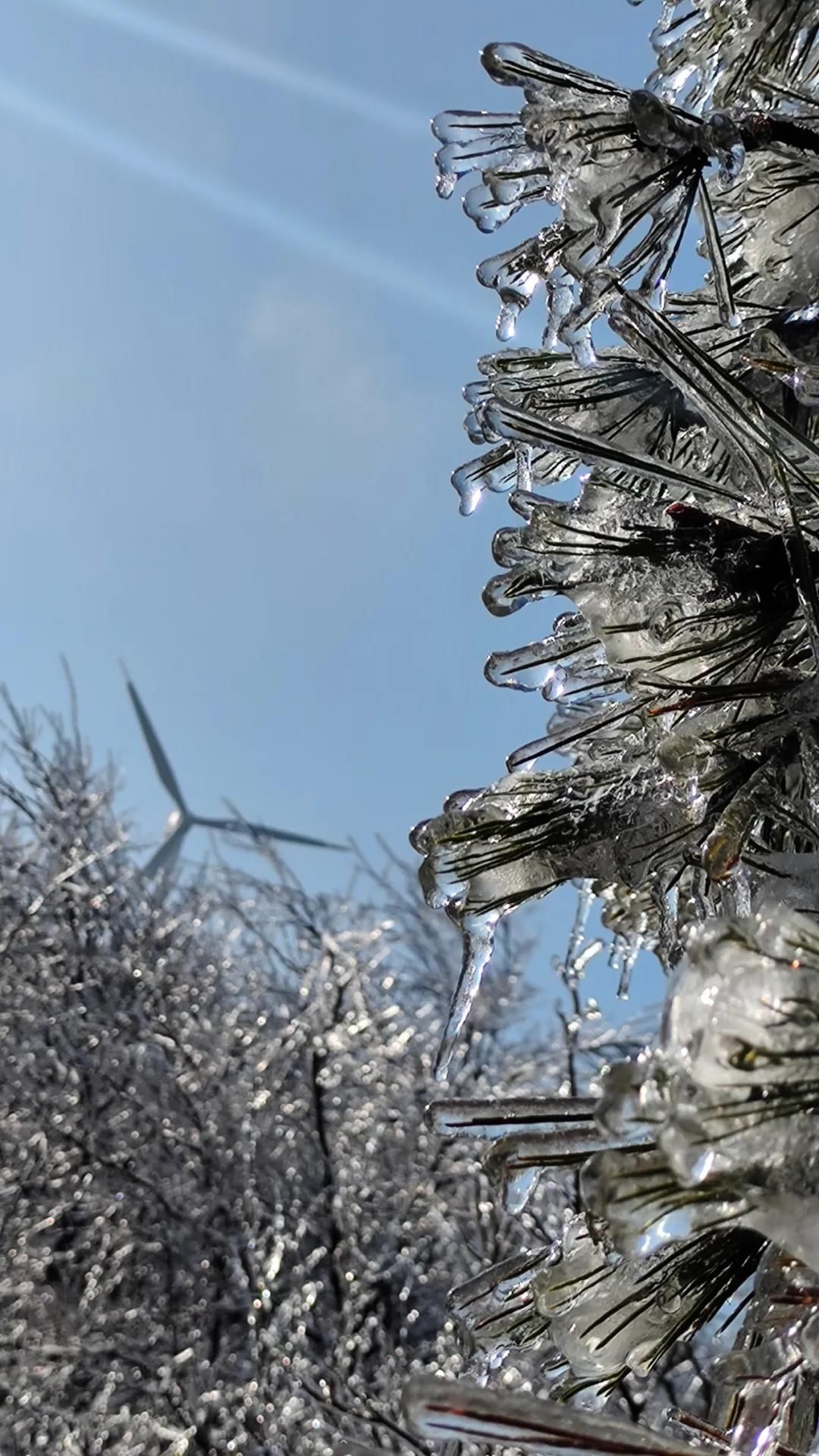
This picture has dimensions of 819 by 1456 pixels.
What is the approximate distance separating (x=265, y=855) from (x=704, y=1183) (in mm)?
9297

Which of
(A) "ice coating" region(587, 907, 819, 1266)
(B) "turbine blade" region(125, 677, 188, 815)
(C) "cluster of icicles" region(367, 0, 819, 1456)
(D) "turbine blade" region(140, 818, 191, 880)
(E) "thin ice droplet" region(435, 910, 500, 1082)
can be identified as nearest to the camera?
(A) "ice coating" region(587, 907, 819, 1266)

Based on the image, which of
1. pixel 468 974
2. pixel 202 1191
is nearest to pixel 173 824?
pixel 202 1191

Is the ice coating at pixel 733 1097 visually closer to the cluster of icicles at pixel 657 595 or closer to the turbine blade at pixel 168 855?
the cluster of icicles at pixel 657 595

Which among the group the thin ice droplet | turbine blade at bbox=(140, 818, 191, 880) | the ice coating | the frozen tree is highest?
turbine blade at bbox=(140, 818, 191, 880)

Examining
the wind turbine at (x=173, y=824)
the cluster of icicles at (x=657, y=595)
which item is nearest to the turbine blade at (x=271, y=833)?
the wind turbine at (x=173, y=824)

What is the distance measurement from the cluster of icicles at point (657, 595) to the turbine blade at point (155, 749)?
12.1 metres

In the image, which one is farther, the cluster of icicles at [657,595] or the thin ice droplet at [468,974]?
the thin ice droplet at [468,974]

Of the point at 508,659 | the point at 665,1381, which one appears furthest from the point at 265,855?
the point at 508,659

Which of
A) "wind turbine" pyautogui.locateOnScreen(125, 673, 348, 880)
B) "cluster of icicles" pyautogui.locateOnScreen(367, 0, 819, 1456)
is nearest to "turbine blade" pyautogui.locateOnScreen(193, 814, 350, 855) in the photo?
"wind turbine" pyautogui.locateOnScreen(125, 673, 348, 880)

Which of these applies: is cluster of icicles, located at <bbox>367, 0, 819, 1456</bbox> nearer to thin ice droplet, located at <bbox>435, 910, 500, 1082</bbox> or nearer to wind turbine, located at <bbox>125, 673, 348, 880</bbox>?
thin ice droplet, located at <bbox>435, 910, 500, 1082</bbox>

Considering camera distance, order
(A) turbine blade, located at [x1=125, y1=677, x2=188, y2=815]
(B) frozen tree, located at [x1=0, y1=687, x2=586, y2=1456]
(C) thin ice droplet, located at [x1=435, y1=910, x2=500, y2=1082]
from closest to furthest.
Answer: (C) thin ice droplet, located at [x1=435, y1=910, x2=500, y2=1082]
(B) frozen tree, located at [x1=0, y1=687, x2=586, y2=1456]
(A) turbine blade, located at [x1=125, y1=677, x2=188, y2=815]

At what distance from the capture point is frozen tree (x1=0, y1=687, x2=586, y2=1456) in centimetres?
560

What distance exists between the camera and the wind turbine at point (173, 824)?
1173cm

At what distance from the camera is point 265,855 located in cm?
990
